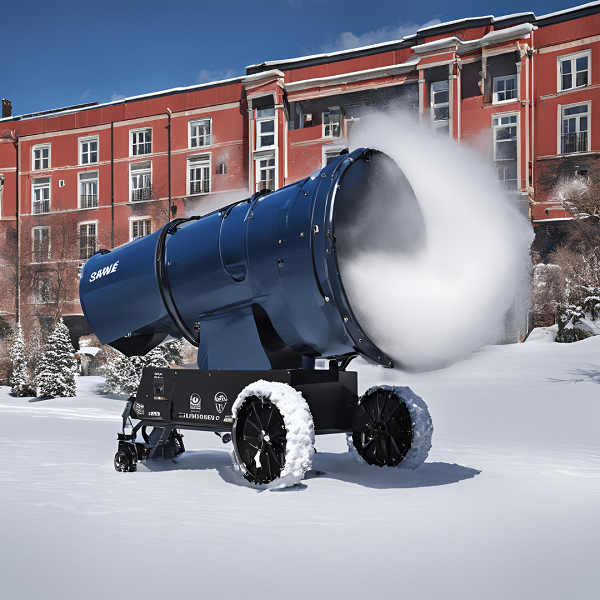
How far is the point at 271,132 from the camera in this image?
2206cm

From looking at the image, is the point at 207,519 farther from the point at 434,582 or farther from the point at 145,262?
the point at 145,262

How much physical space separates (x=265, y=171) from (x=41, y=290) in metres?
10.3

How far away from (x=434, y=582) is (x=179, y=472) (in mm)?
3512

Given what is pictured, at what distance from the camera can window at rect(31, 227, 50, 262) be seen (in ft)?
86.3

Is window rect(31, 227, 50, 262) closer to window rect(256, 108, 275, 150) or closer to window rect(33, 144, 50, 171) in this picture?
window rect(33, 144, 50, 171)

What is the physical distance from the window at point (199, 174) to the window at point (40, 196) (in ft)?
21.4

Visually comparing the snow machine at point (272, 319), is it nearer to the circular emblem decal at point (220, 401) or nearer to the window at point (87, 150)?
the circular emblem decal at point (220, 401)

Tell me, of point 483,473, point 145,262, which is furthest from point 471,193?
point 145,262

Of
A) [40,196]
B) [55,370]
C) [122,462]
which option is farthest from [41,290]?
[122,462]

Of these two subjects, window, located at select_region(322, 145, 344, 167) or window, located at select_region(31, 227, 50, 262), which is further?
window, located at select_region(31, 227, 50, 262)

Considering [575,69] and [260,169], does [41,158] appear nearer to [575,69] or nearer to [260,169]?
[260,169]

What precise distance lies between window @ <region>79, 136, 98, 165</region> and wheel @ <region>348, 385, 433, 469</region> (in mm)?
22113

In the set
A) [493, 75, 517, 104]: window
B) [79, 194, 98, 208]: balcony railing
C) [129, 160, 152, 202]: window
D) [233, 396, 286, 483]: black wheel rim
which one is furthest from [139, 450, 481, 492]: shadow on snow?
[79, 194, 98, 208]: balcony railing

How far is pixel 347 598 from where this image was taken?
288cm
